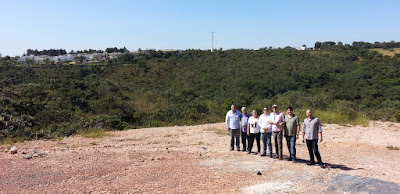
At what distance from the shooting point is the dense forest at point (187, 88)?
17578 mm

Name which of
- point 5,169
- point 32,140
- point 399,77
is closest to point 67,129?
point 32,140

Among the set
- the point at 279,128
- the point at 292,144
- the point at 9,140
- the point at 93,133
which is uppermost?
the point at 279,128

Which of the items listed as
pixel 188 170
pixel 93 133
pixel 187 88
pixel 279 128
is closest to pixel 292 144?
pixel 279 128

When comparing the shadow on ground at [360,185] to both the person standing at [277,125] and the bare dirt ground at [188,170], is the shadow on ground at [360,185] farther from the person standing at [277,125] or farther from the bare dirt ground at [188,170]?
the person standing at [277,125]

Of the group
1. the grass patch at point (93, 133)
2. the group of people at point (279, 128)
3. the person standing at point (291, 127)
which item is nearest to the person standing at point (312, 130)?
the group of people at point (279, 128)

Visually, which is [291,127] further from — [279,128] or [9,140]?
[9,140]

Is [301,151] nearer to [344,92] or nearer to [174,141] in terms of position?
[174,141]

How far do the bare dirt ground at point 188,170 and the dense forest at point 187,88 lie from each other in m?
5.38

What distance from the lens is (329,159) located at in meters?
8.90

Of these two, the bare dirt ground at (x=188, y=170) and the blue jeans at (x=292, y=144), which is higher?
the blue jeans at (x=292, y=144)

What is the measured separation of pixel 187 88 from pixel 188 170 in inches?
1238

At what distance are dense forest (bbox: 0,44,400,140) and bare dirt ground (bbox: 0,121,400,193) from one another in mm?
5383

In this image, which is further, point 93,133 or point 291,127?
point 93,133

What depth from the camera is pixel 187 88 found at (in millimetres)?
38625
